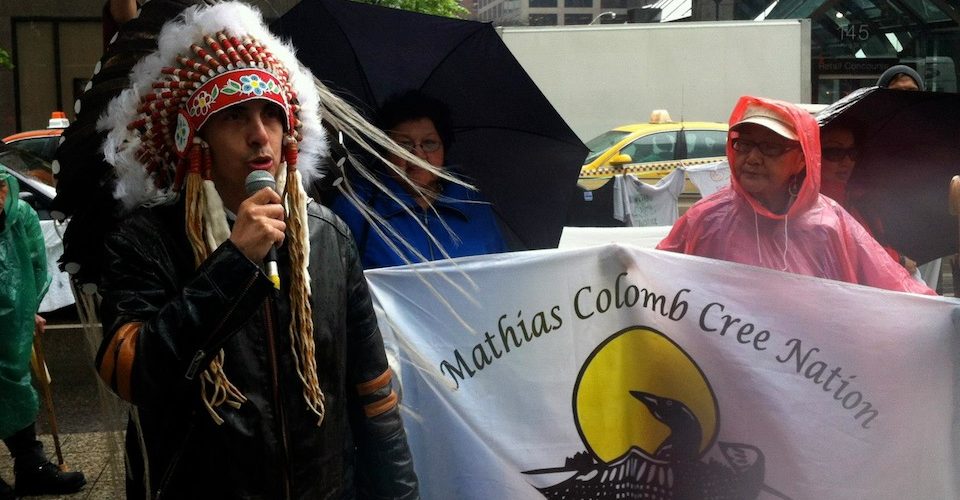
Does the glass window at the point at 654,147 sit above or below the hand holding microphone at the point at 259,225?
above

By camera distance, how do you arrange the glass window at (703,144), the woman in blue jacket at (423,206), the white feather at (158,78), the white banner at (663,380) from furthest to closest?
the glass window at (703,144) < the woman in blue jacket at (423,206) < the white banner at (663,380) < the white feather at (158,78)

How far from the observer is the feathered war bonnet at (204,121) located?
214 cm

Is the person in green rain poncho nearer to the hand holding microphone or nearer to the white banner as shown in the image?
the white banner

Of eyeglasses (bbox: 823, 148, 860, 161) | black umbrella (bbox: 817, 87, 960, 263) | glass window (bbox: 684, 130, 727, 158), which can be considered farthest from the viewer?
glass window (bbox: 684, 130, 727, 158)

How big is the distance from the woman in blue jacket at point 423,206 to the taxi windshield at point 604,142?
9.85 m

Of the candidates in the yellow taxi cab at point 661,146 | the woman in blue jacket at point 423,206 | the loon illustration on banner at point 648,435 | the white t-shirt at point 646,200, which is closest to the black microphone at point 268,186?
the woman in blue jacket at point 423,206

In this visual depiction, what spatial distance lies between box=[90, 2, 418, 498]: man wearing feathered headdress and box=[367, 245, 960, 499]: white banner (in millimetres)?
1022

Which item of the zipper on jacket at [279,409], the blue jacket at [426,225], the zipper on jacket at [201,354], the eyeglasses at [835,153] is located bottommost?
the zipper on jacket at [279,409]

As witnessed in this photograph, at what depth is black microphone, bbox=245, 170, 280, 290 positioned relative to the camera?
199cm

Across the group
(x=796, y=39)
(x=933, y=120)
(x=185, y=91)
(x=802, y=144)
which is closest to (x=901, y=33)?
(x=796, y=39)

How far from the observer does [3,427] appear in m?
4.91

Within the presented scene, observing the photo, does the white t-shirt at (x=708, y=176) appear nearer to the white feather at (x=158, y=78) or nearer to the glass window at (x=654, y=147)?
the glass window at (x=654, y=147)

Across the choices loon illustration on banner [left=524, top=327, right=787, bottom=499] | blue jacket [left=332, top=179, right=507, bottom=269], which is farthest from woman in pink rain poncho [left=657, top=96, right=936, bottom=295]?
blue jacket [left=332, top=179, right=507, bottom=269]

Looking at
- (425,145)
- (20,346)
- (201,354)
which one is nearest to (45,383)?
(20,346)
